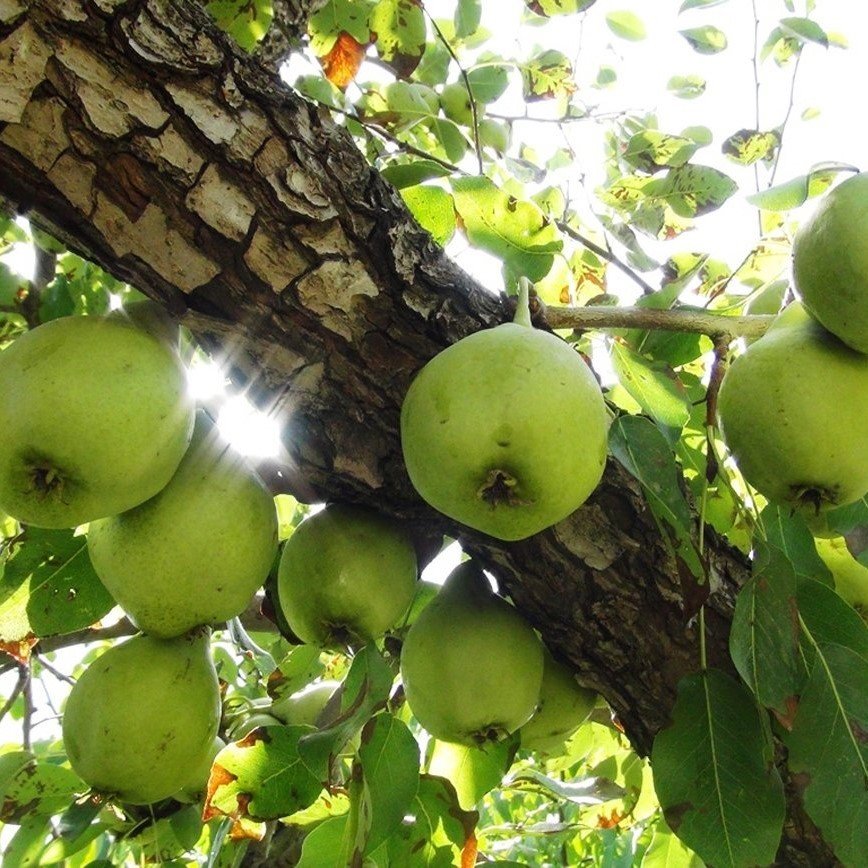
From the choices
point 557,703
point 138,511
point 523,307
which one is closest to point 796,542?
point 557,703

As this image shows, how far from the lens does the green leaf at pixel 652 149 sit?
2605 mm

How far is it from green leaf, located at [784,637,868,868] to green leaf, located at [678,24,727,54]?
6.72 feet

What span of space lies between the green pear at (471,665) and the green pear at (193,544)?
0.39m

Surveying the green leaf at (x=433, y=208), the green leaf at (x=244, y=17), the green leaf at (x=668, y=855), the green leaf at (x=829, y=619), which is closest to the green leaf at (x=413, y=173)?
the green leaf at (x=433, y=208)

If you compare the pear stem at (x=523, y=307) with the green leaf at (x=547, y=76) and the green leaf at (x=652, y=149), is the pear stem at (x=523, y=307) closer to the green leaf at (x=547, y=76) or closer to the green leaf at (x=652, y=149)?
the green leaf at (x=652, y=149)

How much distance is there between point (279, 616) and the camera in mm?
2008

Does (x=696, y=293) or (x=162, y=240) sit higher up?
(x=162, y=240)

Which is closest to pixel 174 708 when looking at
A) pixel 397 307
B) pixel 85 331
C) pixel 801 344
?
pixel 85 331

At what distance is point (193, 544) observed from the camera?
1425 mm

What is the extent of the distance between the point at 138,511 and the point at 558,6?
1.90 m

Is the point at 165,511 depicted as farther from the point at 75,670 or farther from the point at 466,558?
the point at 75,670

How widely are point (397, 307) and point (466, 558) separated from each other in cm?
72

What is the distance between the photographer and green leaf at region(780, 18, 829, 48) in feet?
6.98

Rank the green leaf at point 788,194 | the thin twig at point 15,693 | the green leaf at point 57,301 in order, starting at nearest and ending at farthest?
1. the green leaf at point 788,194
2. the green leaf at point 57,301
3. the thin twig at point 15,693
